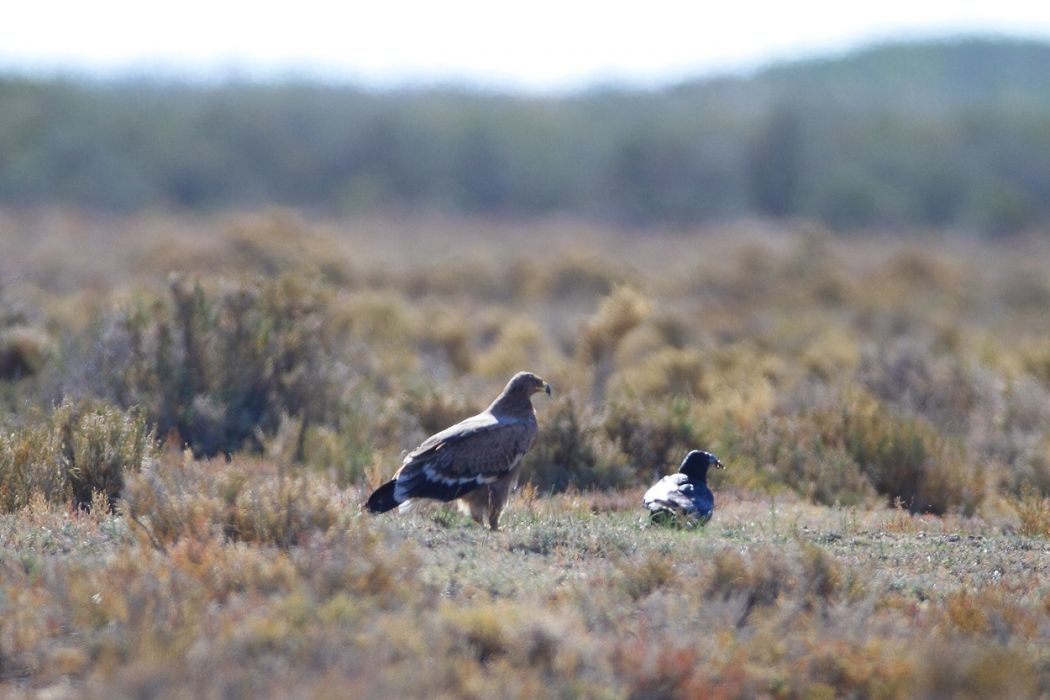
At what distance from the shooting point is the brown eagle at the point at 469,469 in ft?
31.5

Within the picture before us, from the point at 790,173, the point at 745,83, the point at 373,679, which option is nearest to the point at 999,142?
the point at 790,173

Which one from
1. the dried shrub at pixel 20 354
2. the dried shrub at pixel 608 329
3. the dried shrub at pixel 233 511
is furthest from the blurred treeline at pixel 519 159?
the dried shrub at pixel 233 511

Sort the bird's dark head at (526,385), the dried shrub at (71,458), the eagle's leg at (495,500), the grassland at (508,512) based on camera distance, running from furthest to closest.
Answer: the bird's dark head at (526,385) < the dried shrub at (71,458) < the eagle's leg at (495,500) < the grassland at (508,512)

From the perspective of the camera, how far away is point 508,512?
10.6 meters

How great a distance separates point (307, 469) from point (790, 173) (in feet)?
199

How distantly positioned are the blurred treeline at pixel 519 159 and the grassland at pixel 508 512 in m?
37.4

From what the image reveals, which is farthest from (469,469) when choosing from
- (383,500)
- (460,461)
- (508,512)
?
(508,512)

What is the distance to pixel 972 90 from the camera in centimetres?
14812

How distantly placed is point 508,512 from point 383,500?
→ 1416 millimetres

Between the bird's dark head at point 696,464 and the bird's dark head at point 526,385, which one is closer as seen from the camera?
the bird's dark head at point 526,385

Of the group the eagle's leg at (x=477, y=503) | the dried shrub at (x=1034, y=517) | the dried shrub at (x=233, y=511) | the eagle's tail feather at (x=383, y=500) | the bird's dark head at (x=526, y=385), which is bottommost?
the dried shrub at (x=1034, y=517)

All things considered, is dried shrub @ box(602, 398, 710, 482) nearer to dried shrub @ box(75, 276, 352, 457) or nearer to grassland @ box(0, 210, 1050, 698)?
grassland @ box(0, 210, 1050, 698)

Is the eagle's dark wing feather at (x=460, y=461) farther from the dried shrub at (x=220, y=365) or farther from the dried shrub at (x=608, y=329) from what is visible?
the dried shrub at (x=608, y=329)

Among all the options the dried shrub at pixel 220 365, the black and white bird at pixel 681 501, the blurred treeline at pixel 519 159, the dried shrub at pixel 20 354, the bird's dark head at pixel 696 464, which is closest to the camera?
the black and white bird at pixel 681 501
